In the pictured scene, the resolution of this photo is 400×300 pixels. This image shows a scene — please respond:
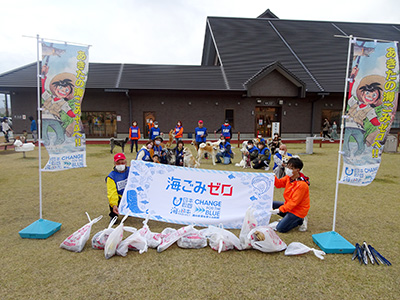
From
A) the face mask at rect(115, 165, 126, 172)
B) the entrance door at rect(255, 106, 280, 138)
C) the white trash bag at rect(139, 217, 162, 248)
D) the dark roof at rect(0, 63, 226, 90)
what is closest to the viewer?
the white trash bag at rect(139, 217, 162, 248)

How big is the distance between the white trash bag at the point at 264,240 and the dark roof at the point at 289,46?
730 inches

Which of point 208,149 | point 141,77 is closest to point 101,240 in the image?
point 208,149

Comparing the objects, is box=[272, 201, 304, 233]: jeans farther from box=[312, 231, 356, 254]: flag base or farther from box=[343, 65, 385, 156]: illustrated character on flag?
box=[343, 65, 385, 156]: illustrated character on flag

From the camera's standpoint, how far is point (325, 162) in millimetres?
11945

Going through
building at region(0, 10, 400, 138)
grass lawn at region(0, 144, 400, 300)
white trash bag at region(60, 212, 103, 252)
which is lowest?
grass lawn at region(0, 144, 400, 300)

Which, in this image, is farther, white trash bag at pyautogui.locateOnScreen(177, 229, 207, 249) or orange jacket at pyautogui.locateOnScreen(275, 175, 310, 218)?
A: orange jacket at pyautogui.locateOnScreen(275, 175, 310, 218)

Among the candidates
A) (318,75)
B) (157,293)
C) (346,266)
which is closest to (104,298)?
(157,293)

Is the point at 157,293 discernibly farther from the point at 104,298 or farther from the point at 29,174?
the point at 29,174

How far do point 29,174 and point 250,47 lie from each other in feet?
71.8

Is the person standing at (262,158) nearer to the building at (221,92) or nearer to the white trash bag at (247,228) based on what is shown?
the white trash bag at (247,228)

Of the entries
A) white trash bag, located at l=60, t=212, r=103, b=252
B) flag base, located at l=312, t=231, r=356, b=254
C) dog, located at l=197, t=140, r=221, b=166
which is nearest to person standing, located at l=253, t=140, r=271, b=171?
dog, located at l=197, t=140, r=221, b=166

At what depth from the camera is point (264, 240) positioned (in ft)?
12.6

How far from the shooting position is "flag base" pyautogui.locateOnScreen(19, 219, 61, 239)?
4.29 metres

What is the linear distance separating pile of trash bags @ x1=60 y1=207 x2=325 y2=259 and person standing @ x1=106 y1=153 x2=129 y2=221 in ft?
2.73
